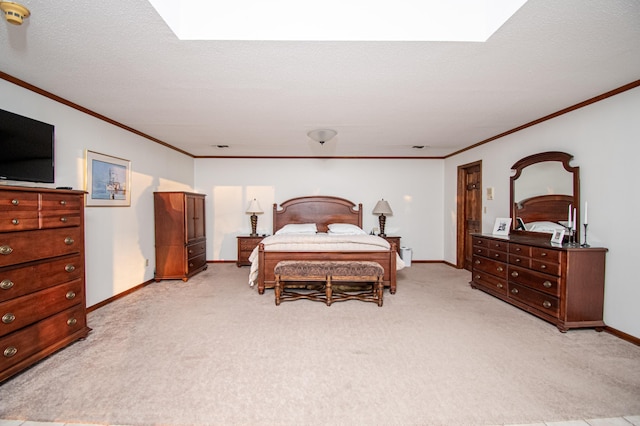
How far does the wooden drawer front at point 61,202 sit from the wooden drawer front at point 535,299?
4.49 m

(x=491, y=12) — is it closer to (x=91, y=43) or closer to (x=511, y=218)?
(x=91, y=43)

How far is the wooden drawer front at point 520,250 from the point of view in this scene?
3156 millimetres

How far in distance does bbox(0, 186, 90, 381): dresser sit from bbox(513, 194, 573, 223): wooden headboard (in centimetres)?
483

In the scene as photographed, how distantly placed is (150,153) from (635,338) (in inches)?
242

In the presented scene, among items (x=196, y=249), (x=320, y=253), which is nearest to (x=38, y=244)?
(x=320, y=253)

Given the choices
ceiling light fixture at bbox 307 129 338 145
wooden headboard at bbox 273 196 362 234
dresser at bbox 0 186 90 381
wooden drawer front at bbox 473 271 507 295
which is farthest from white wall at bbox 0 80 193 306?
wooden drawer front at bbox 473 271 507 295

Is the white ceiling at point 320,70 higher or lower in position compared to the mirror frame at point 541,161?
higher

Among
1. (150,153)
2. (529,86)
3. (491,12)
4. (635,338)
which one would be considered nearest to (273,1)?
(491,12)

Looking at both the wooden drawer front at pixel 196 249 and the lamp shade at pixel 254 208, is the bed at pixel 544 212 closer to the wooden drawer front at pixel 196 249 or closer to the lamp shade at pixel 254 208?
the lamp shade at pixel 254 208

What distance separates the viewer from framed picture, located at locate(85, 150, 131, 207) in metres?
3.28

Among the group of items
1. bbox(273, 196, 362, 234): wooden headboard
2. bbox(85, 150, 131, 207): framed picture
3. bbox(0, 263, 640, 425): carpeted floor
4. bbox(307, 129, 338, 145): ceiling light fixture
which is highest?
bbox(307, 129, 338, 145): ceiling light fixture

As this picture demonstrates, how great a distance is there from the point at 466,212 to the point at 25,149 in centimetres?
608

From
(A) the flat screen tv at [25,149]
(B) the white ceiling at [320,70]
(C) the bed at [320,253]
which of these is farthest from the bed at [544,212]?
(A) the flat screen tv at [25,149]

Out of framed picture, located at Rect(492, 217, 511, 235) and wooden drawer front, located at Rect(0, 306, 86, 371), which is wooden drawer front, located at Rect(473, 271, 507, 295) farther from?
wooden drawer front, located at Rect(0, 306, 86, 371)
